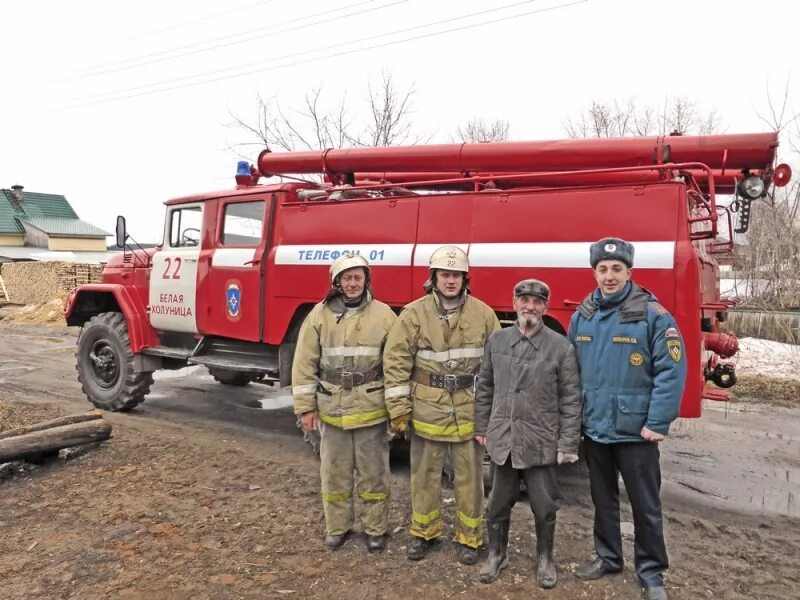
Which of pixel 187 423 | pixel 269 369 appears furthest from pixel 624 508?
pixel 187 423

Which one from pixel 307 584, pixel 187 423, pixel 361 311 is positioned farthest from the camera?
pixel 187 423

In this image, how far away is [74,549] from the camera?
144 inches

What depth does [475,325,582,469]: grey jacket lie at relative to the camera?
3.18m

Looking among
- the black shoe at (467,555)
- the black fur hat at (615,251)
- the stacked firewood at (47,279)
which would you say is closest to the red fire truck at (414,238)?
the black fur hat at (615,251)

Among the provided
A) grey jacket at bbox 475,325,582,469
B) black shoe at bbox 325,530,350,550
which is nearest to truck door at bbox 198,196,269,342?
black shoe at bbox 325,530,350,550

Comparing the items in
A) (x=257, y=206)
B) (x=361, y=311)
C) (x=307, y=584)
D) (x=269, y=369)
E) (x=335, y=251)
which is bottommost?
(x=307, y=584)

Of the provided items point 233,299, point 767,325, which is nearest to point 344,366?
point 233,299

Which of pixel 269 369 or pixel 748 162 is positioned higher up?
pixel 748 162

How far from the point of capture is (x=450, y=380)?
350cm

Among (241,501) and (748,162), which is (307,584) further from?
(748,162)

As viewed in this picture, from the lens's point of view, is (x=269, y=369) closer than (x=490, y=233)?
No

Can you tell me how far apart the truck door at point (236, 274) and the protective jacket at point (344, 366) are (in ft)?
7.15

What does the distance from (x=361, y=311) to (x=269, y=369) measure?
2.41 m

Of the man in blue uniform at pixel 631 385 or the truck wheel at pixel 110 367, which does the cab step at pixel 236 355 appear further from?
the man in blue uniform at pixel 631 385
